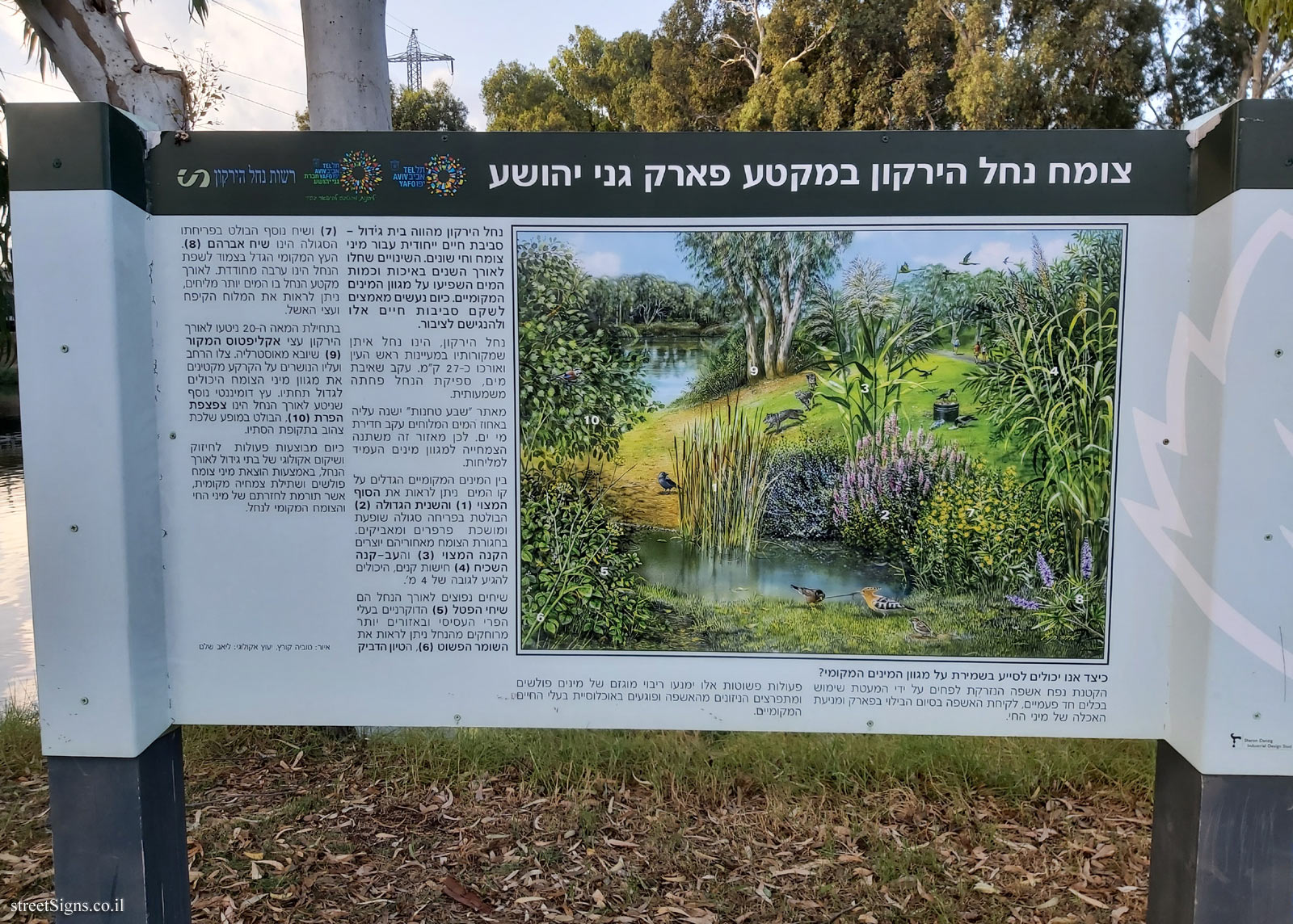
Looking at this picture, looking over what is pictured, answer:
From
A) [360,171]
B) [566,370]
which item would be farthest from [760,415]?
[360,171]

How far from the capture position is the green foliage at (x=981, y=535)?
2043mm

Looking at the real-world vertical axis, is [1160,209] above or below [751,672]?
above

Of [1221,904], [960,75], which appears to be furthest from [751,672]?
[960,75]

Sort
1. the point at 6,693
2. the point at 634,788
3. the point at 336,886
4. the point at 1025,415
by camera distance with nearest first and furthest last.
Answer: the point at 1025,415 < the point at 336,886 < the point at 634,788 < the point at 6,693

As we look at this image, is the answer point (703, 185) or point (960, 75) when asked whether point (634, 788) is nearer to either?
point (703, 185)

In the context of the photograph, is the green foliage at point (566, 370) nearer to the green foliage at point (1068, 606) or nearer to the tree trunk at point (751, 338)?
the tree trunk at point (751, 338)

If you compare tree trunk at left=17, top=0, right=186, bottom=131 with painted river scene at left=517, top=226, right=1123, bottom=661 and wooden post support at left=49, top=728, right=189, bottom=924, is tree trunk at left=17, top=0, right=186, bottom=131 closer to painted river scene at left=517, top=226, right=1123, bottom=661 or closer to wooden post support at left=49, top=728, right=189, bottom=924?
painted river scene at left=517, top=226, right=1123, bottom=661

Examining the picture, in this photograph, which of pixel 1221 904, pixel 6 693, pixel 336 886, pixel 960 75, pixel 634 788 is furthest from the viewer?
pixel 960 75

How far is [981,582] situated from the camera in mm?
2066

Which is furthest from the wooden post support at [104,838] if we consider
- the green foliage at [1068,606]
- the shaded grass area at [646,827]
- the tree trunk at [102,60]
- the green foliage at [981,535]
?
the tree trunk at [102,60]

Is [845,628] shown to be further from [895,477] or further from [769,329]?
[769,329]

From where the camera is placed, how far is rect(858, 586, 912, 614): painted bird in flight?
81.7 inches

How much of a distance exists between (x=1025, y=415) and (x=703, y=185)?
1023mm

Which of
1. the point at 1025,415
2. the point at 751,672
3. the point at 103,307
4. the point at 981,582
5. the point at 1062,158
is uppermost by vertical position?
the point at 1062,158
